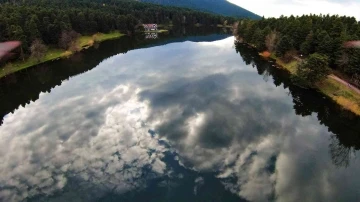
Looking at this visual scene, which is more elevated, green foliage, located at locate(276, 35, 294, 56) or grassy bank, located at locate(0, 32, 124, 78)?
green foliage, located at locate(276, 35, 294, 56)

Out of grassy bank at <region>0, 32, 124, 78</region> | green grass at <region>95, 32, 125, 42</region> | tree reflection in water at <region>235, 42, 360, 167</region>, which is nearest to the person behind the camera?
tree reflection in water at <region>235, 42, 360, 167</region>

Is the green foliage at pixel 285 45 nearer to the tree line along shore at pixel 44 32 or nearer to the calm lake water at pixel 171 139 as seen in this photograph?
the calm lake water at pixel 171 139

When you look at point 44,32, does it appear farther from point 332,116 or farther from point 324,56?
point 332,116

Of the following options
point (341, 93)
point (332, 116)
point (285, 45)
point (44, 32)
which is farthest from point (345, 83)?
point (44, 32)

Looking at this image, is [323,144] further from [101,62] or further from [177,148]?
[101,62]

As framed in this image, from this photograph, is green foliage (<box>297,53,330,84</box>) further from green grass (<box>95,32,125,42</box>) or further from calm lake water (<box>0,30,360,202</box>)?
green grass (<box>95,32,125,42</box>)

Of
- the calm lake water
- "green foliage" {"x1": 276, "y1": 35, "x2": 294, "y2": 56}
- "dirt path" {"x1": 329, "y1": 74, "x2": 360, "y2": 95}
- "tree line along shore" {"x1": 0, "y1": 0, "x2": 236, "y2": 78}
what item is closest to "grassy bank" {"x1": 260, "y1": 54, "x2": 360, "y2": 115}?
"dirt path" {"x1": 329, "y1": 74, "x2": 360, "y2": 95}

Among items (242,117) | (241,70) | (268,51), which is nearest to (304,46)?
(241,70)

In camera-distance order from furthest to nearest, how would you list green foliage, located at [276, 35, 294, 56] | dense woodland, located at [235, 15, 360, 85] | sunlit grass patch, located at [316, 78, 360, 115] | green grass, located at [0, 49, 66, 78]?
1. green foliage, located at [276, 35, 294, 56]
2. green grass, located at [0, 49, 66, 78]
3. dense woodland, located at [235, 15, 360, 85]
4. sunlit grass patch, located at [316, 78, 360, 115]
